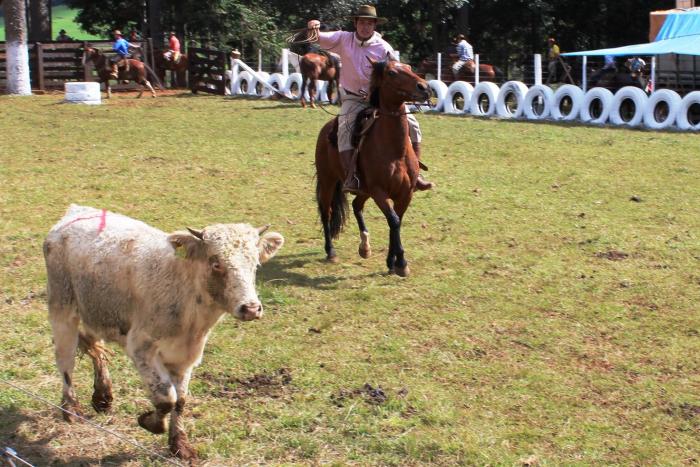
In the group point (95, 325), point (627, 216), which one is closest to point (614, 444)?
point (95, 325)

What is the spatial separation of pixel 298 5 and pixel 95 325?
3185cm

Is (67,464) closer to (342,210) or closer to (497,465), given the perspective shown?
(497,465)

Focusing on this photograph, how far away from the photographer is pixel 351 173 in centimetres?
920

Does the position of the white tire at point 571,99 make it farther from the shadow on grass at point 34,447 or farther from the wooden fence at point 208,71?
the shadow on grass at point 34,447

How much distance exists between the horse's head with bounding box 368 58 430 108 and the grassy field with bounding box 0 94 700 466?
5.59ft

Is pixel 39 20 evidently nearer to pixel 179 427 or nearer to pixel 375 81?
A: pixel 375 81

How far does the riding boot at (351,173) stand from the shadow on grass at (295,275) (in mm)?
884

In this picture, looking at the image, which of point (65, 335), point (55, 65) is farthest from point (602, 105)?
point (65, 335)

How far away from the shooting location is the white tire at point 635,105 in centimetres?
1995

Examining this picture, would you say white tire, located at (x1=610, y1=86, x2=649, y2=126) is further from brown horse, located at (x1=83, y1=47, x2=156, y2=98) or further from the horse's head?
brown horse, located at (x1=83, y1=47, x2=156, y2=98)

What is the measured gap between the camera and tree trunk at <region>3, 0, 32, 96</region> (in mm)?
25969

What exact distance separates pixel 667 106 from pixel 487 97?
469 centimetres

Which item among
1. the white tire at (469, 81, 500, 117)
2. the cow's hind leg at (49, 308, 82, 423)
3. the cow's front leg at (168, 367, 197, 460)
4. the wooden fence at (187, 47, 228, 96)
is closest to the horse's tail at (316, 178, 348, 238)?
the cow's hind leg at (49, 308, 82, 423)

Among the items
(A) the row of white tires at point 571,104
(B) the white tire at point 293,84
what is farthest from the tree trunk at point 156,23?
(A) the row of white tires at point 571,104
